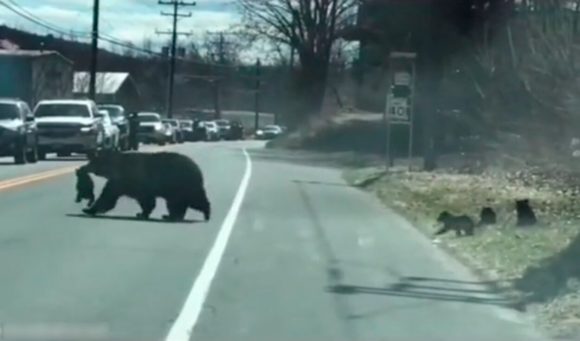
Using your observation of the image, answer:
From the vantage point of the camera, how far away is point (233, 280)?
14484mm

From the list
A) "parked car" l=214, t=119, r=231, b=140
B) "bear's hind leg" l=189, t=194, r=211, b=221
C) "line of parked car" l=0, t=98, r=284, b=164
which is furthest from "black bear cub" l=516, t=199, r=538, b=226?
"parked car" l=214, t=119, r=231, b=140

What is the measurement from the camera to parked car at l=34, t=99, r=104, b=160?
45.9m

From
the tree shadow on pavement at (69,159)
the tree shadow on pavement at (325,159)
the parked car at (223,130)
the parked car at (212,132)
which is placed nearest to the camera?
the tree shadow on pavement at (69,159)

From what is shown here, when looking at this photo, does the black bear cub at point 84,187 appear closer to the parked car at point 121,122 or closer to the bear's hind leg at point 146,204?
the bear's hind leg at point 146,204

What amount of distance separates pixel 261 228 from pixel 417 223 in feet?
11.0

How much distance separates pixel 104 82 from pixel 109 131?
64.8m

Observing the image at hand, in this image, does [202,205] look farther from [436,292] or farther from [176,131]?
[176,131]

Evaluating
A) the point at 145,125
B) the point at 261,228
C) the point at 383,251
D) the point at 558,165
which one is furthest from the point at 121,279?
the point at 145,125

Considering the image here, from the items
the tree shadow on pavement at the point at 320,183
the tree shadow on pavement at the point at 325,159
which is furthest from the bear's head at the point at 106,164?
the tree shadow on pavement at the point at 325,159

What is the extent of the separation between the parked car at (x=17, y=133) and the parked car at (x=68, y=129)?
8.26ft

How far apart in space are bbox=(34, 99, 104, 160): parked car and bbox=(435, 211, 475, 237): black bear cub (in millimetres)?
25310

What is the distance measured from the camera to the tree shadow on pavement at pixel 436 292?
13.7 m

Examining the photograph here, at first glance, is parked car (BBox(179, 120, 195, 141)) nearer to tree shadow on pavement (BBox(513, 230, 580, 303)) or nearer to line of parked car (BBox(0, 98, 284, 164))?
line of parked car (BBox(0, 98, 284, 164))

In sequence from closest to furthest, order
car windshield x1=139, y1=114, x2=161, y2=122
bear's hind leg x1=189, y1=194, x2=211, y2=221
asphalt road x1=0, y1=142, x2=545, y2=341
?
asphalt road x1=0, y1=142, x2=545, y2=341, bear's hind leg x1=189, y1=194, x2=211, y2=221, car windshield x1=139, y1=114, x2=161, y2=122
